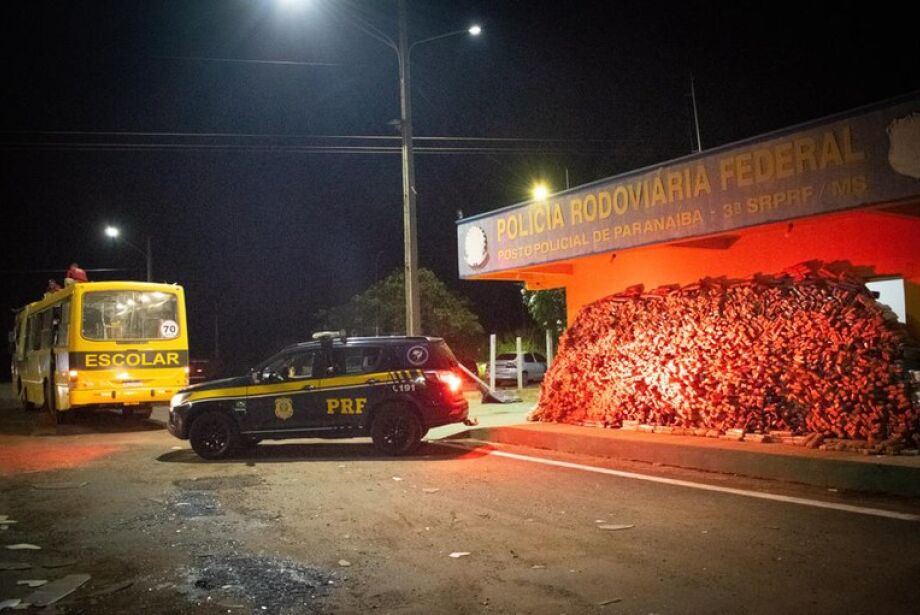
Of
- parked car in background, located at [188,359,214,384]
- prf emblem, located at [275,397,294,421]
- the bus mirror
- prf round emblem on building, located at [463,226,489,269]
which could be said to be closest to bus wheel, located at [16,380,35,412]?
parked car in background, located at [188,359,214,384]

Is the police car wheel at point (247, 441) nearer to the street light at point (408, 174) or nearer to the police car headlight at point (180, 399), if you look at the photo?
the police car headlight at point (180, 399)

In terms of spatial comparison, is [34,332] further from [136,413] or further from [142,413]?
[142,413]

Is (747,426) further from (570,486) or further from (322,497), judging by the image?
(322,497)

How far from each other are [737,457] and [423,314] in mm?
26419

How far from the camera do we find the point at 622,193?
1326 cm

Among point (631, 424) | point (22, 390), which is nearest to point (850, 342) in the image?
point (631, 424)

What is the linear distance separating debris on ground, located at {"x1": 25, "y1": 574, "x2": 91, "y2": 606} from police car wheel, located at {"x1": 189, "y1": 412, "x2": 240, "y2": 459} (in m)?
6.30

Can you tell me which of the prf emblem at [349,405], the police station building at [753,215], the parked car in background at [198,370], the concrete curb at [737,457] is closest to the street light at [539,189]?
the police station building at [753,215]

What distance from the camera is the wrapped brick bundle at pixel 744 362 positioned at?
1015 centimetres

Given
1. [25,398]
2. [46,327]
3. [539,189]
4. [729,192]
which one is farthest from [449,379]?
[25,398]

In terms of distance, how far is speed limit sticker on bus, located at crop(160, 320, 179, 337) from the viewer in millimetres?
18531

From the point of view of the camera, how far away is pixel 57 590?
5.81 m

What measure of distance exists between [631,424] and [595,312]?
2.29 meters

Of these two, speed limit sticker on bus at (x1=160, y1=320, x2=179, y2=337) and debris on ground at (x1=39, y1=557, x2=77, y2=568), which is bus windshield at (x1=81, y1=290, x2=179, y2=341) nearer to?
speed limit sticker on bus at (x1=160, y1=320, x2=179, y2=337)
